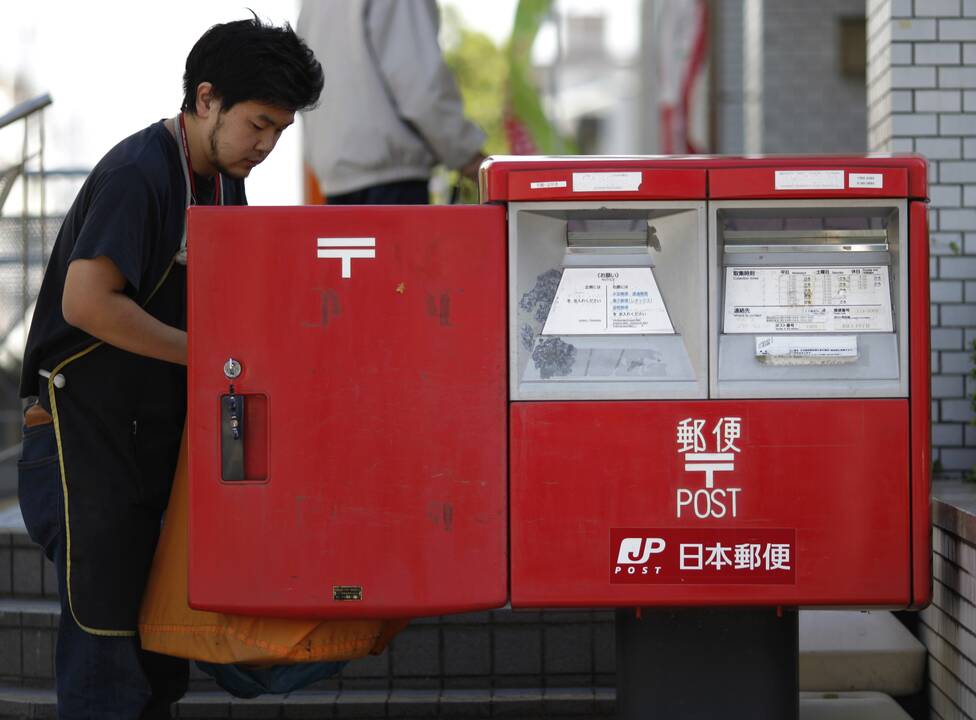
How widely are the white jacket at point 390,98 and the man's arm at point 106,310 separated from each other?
1743 mm

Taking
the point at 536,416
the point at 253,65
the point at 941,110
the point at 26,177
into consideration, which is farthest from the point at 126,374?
the point at 941,110

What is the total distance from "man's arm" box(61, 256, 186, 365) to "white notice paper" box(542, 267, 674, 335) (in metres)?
0.81

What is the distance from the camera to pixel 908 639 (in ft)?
11.7

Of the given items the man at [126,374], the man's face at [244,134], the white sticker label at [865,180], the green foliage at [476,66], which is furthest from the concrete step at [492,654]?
the green foliage at [476,66]

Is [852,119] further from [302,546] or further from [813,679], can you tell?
[302,546]

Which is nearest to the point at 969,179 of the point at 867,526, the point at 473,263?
the point at 867,526

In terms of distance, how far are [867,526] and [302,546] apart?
1.12m

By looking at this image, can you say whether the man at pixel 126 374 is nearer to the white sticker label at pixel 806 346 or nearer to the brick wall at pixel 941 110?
the white sticker label at pixel 806 346

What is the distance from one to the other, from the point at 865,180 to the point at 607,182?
505mm

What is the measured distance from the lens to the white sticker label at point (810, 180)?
243 cm

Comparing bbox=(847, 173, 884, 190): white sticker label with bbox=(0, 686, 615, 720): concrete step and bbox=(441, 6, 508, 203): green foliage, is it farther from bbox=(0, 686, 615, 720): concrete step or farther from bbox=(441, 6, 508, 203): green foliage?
bbox=(441, 6, 508, 203): green foliage

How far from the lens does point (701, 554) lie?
96.7 inches

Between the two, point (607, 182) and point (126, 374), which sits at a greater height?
point (607, 182)

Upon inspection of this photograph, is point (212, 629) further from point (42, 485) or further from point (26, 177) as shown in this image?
point (26, 177)
